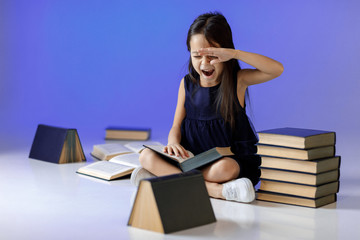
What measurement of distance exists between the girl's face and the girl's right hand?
0.45m

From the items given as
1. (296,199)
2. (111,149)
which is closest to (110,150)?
(111,149)

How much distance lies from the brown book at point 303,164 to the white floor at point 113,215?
21 centimetres

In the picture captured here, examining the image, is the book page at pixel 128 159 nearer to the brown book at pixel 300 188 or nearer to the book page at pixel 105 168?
the book page at pixel 105 168

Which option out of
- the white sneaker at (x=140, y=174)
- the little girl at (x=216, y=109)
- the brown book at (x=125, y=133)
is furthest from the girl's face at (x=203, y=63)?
the brown book at (x=125, y=133)

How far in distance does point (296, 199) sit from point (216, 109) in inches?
30.9

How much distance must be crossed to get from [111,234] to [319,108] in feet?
12.7

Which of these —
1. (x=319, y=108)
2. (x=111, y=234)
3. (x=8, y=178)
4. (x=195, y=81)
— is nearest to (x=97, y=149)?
(x=8, y=178)

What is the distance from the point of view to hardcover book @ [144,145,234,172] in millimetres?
3164

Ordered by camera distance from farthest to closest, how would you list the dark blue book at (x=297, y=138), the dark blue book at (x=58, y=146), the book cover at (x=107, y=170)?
1. the dark blue book at (x=58, y=146)
2. the book cover at (x=107, y=170)
3. the dark blue book at (x=297, y=138)

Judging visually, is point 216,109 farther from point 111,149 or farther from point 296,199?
point 111,149

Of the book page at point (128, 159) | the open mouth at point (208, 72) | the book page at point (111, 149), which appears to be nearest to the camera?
the open mouth at point (208, 72)

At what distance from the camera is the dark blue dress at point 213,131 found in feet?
11.6

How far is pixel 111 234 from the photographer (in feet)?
8.63

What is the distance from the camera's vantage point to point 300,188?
3.09 metres
